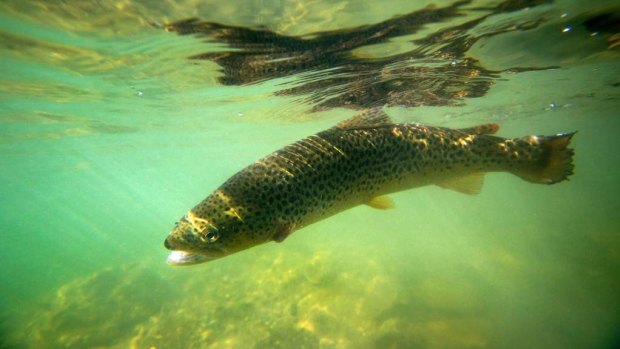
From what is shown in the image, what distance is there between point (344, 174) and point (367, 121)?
4.10ft

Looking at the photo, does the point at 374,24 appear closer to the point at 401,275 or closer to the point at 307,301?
the point at 307,301

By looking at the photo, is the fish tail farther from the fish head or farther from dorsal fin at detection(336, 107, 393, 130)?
the fish head

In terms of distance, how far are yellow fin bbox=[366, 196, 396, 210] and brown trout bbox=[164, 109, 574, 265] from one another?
16 mm

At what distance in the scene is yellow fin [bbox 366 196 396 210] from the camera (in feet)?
17.3

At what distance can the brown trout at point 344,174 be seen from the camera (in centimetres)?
404

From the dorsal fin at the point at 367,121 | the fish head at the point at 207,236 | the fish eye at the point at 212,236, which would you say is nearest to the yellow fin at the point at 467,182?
the dorsal fin at the point at 367,121

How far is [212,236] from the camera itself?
3898mm

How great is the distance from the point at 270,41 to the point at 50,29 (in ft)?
15.7

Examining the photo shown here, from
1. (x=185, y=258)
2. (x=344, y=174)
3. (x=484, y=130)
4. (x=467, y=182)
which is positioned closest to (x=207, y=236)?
Result: (x=185, y=258)

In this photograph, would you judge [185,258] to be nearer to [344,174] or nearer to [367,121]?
[344,174]

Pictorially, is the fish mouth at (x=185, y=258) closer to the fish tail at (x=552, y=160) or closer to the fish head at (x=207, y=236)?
the fish head at (x=207, y=236)

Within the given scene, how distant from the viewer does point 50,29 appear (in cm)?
743

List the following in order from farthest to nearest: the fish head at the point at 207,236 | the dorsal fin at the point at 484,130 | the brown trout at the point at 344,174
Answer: the dorsal fin at the point at 484,130, the brown trout at the point at 344,174, the fish head at the point at 207,236

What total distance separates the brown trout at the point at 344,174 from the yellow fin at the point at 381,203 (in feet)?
0.05
